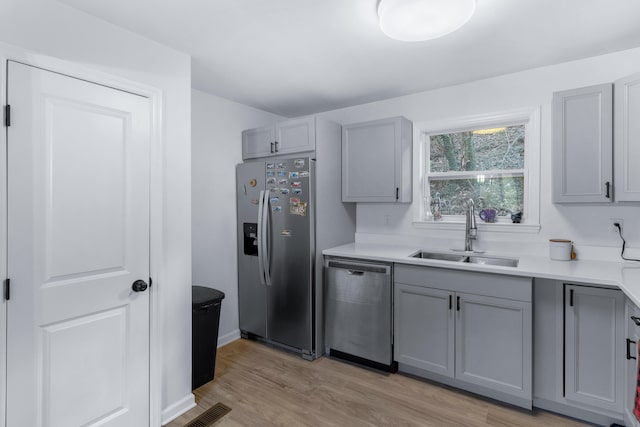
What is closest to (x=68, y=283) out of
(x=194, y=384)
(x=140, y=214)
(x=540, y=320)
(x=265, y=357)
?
(x=140, y=214)

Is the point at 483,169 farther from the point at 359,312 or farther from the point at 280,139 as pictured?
the point at 280,139

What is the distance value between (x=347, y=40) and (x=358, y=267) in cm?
171

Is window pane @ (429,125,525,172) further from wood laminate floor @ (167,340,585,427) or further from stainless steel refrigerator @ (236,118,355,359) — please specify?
wood laminate floor @ (167,340,585,427)

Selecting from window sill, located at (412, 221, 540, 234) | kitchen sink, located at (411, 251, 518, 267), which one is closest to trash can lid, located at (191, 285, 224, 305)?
kitchen sink, located at (411, 251, 518, 267)

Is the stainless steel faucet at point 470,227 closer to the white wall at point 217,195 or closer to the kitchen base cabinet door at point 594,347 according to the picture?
the kitchen base cabinet door at point 594,347

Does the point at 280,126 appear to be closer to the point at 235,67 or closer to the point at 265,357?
the point at 235,67

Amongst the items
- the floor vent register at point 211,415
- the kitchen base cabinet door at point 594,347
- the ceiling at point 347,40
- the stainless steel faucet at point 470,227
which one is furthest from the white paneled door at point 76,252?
the kitchen base cabinet door at point 594,347

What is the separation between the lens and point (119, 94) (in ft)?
6.04

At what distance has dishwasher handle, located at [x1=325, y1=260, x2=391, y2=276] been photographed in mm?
2654

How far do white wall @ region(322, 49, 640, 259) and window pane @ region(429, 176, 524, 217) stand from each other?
0.22 meters

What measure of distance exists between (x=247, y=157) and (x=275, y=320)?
5.46 ft

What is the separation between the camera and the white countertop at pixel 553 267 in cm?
186

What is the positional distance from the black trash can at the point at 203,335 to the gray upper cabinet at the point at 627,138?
2.85 m

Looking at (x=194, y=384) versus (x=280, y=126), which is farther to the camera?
(x=280, y=126)
